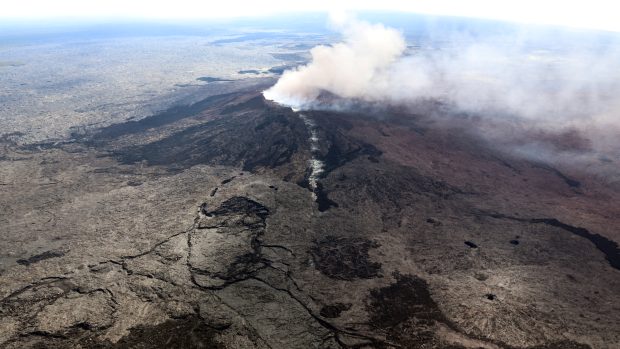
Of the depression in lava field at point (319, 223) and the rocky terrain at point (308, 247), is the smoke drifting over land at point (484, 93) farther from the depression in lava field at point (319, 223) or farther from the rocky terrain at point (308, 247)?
the rocky terrain at point (308, 247)

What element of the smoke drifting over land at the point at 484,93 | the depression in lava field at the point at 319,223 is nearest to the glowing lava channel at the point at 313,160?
the depression in lava field at the point at 319,223

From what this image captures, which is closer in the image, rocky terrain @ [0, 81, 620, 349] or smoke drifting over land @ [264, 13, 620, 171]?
rocky terrain @ [0, 81, 620, 349]

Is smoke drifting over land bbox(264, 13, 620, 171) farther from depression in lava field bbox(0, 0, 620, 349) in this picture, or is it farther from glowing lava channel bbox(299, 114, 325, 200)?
glowing lava channel bbox(299, 114, 325, 200)

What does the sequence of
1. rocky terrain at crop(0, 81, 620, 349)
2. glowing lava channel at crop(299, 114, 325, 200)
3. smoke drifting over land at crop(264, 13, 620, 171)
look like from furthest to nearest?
smoke drifting over land at crop(264, 13, 620, 171)
glowing lava channel at crop(299, 114, 325, 200)
rocky terrain at crop(0, 81, 620, 349)

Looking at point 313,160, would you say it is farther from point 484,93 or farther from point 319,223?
point 484,93

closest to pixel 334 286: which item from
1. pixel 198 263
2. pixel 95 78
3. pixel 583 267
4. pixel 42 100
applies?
pixel 198 263

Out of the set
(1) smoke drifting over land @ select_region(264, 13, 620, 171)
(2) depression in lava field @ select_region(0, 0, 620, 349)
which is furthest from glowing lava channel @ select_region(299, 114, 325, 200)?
(1) smoke drifting over land @ select_region(264, 13, 620, 171)

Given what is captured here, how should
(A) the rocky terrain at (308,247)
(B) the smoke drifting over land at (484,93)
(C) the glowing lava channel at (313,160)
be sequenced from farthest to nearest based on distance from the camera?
1. (B) the smoke drifting over land at (484,93)
2. (C) the glowing lava channel at (313,160)
3. (A) the rocky terrain at (308,247)
